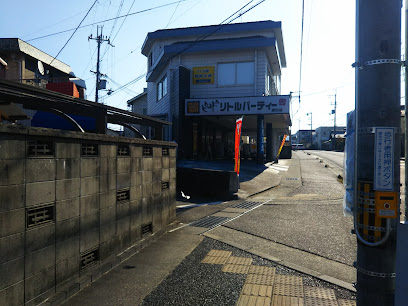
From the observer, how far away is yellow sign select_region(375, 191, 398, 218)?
7.73 ft

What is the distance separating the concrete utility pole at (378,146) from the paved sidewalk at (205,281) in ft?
5.94

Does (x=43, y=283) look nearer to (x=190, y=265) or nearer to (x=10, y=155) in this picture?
(x=10, y=155)

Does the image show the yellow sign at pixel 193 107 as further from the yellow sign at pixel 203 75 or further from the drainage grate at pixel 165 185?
the drainage grate at pixel 165 185

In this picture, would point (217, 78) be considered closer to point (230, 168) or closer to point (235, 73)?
point (235, 73)

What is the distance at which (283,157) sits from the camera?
114 ft

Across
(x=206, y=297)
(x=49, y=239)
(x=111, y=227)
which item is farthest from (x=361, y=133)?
(x=111, y=227)

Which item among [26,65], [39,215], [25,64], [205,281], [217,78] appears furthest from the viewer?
[26,65]

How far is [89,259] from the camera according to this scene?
4.72 m

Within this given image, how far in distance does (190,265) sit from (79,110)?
325 cm

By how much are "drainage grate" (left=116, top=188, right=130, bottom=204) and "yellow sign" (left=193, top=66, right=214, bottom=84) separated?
16385 millimetres

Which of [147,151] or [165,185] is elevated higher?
[147,151]

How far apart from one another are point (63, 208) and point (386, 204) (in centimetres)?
371

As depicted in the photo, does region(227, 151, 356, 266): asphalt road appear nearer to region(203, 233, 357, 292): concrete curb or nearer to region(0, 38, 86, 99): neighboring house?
region(203, 233, 357, 292): concrete curb

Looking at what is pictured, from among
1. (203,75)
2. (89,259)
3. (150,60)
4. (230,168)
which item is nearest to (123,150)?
(89,259)
